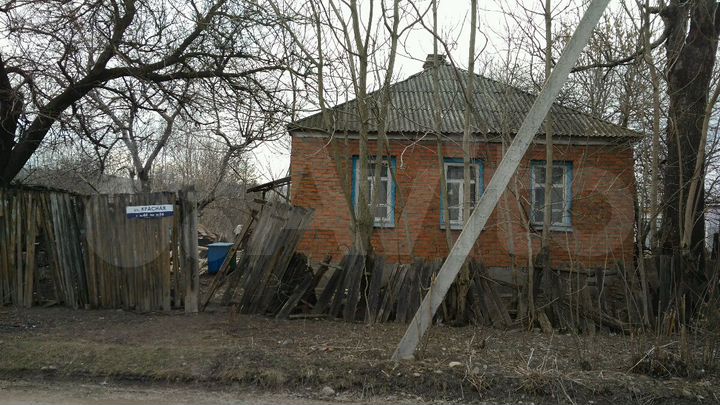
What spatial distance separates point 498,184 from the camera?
5.45 m

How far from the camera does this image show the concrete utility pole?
5434 mm

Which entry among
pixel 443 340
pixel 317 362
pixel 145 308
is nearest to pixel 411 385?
pixel 317 362

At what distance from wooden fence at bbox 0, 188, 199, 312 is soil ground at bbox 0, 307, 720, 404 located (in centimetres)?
127

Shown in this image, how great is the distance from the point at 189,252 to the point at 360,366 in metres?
3.64

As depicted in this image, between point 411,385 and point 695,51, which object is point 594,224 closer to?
point 695,51

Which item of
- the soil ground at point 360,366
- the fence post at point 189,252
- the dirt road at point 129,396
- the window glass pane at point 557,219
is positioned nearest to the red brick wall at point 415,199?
the window glass pane at point 557,219

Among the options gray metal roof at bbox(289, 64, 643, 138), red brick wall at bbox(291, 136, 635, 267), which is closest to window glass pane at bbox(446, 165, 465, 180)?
red brick wall at bbox(291, 136, 635, 267)

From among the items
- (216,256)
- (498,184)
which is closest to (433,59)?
(498,184)

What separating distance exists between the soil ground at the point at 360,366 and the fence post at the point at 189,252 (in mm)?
1123

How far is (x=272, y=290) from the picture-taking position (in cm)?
788

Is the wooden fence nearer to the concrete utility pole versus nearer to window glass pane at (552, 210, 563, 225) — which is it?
the concrete utility pole

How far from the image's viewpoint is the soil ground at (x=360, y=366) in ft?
16.4

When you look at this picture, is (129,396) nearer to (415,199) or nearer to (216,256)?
(216,256)

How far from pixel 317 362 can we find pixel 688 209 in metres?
5.77
